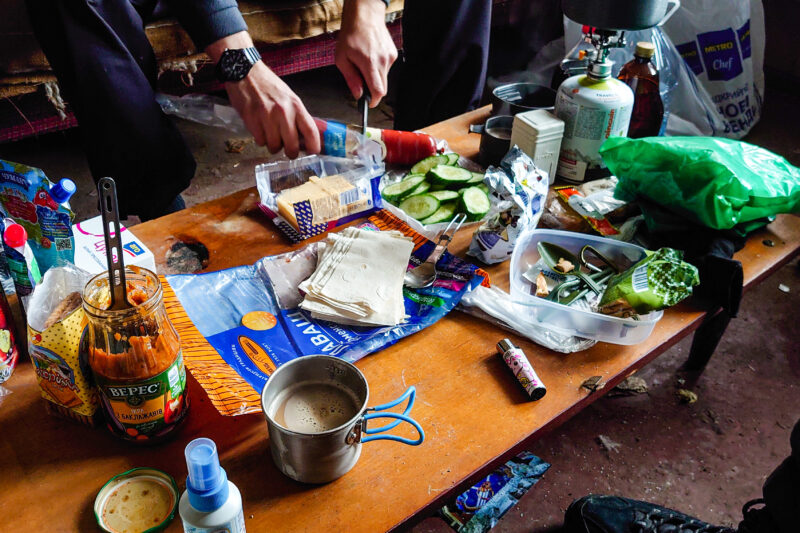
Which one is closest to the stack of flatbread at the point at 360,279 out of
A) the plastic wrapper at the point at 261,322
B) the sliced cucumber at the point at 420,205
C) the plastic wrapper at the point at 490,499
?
the plastic wrapper at the point at 261,322

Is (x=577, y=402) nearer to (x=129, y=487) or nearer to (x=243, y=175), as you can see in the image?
(x=129, y=487)

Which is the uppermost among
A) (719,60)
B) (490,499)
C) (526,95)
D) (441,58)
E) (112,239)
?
(112,239)

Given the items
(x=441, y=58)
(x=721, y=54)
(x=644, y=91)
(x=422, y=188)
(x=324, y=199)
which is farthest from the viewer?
(x=721, y=54)

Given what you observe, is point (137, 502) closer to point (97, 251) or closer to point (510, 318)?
point (97, 251)

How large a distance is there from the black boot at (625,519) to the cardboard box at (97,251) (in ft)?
3.05

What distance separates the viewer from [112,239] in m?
0.62

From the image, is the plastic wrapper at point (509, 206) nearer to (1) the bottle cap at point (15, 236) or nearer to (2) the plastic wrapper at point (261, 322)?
(2) the plastic wrapper at point (261, 322)

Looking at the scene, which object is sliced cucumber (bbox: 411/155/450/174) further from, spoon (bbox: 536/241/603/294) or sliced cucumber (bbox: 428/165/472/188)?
spoon (bbox: 536/241/603/294)

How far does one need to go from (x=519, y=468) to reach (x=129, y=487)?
92cm

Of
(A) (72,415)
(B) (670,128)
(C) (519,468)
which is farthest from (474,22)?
(A) (72,415)

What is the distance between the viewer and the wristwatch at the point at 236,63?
1.35 meters

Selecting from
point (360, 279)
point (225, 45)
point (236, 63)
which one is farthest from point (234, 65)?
point (360, 279)

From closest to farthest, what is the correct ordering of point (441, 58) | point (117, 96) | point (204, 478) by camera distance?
point (204, 478), point (117, 96), point (441, 58)

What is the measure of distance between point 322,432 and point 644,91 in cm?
116
